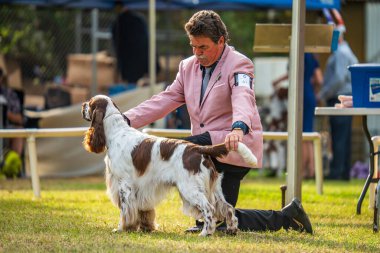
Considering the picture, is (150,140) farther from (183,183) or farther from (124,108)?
(124,108)

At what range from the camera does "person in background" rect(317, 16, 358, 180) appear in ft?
47.4

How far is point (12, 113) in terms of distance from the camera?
14.4 meters

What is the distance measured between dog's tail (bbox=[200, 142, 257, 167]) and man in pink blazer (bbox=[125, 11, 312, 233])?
211 millimetres

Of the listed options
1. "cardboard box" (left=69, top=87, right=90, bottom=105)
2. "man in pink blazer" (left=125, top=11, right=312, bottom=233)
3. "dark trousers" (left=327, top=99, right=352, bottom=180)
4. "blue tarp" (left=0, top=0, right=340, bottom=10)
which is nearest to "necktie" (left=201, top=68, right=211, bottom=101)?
"man in pink blazer" (left=125, top=11, right=312, bottom=233)

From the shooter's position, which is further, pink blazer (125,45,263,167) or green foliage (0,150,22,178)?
green foliage (0,150,22,178)

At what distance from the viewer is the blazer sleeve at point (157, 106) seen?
739 cm

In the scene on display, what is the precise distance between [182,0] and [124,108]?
2.17 m

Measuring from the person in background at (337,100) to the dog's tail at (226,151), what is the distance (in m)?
7.96

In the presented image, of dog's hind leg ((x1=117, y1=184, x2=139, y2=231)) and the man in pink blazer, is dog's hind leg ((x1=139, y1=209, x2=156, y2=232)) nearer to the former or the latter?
dog's hind leg ((x1=117, y1=184, x2=139, y2=231))

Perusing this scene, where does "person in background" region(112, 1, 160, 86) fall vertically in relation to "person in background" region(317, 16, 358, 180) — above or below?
above

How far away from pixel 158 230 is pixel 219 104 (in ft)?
3.58

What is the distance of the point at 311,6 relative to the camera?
46.6 feet

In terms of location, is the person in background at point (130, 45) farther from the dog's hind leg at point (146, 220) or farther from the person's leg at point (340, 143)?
the dog's hind leg at point (146, 220)

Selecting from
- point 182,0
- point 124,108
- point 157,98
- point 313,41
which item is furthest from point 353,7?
point 157,98
